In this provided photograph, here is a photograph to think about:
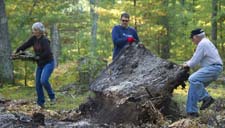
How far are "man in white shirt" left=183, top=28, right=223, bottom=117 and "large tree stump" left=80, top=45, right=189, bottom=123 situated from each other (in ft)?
0.74

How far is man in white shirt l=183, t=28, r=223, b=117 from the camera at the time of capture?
22.8 ft

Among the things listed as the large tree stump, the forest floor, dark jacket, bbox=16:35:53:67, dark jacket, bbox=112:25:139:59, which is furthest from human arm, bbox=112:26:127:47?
dark jacket, bbox=16:35:53:67

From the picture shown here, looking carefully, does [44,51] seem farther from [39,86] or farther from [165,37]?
[165,37]

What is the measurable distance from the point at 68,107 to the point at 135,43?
2307mm

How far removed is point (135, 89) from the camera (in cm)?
702

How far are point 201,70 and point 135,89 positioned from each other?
124 cm

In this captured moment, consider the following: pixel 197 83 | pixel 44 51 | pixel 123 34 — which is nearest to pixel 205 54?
pixel 197 83

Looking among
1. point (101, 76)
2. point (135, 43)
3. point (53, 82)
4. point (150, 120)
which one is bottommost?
point (53, 82)

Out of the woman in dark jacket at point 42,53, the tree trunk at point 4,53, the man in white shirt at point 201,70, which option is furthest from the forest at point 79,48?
the woman in dark jacket at point 42,53

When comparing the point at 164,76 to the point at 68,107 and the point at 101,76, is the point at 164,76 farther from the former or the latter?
the point at 68,107

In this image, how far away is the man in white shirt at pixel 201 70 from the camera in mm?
6957

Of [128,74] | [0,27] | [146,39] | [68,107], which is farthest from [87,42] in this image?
[128,74]

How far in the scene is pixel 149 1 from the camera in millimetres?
17484

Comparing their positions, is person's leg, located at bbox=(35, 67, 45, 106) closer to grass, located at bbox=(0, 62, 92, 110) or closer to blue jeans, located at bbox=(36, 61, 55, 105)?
blue jeans, located at bbox=(36, 61, 55, 105)
